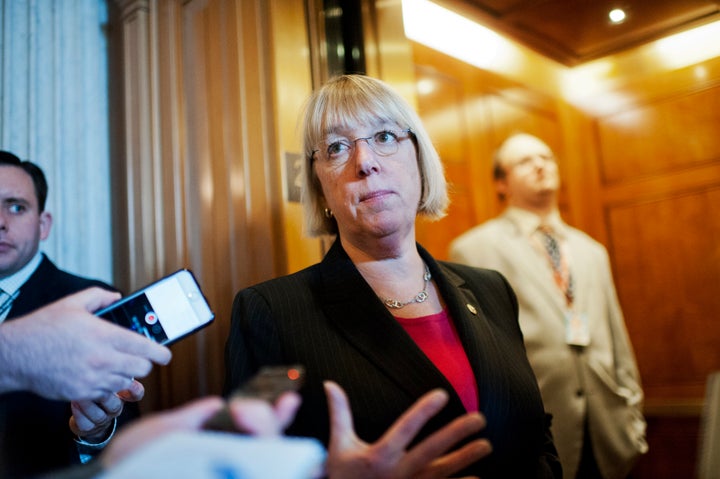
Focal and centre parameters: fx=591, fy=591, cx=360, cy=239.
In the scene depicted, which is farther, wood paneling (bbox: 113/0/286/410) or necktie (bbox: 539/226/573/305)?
necktie (bbox: 539/226/573/305)

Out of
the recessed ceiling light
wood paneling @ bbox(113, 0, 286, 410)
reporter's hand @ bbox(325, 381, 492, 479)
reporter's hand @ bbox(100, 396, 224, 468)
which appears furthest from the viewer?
the recessed ceiling light

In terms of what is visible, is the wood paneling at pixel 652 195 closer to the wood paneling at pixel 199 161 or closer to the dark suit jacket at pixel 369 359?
the wood paneling at pixel 199 161

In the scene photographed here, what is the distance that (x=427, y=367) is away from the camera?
3.75 feet

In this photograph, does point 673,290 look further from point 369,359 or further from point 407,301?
point 369,359

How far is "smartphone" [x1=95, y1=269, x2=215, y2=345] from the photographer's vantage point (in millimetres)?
913

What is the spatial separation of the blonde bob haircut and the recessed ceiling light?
2372 mm

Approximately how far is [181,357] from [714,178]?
120 inches

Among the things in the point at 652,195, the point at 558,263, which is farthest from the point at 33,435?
the point at 652,195

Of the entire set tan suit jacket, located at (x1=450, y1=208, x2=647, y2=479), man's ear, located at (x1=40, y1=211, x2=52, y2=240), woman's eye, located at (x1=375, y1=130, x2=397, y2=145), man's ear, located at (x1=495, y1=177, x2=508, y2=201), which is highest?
man's ear, located at (x1=495, y1=177, x2=508, y2=201)

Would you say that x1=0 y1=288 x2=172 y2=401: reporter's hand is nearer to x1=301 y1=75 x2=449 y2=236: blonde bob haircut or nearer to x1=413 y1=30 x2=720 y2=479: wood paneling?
x1=301 y1=75 x2=449 y2=236: blonde bob haircut

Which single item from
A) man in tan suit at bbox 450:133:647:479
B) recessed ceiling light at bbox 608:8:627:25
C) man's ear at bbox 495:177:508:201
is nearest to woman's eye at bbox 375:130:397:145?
man in tan suit at bbox 450:133:647:479

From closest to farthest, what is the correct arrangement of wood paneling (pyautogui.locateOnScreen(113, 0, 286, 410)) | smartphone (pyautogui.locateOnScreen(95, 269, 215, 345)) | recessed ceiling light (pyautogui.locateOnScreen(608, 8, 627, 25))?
smartphone (pyautogui.locateOnScreen(95, 269, 215, 345)) → wood paneling (pyautogui.locateOnScreen(113, 0, 286, 410)) → recessed ceiling light (pyautogui.locateOnScreen(608, 8, 627, 25))

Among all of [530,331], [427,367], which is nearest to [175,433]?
[427,367]

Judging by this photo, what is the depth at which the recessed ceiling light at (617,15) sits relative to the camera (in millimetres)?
3281
